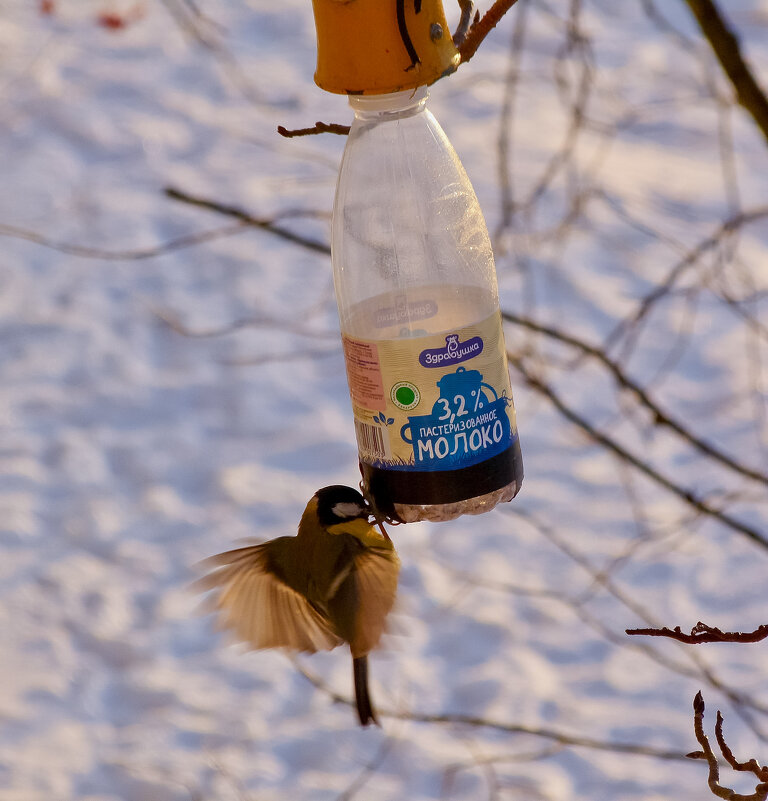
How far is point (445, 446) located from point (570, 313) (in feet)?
8.09

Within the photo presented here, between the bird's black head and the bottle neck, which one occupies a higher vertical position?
the bottle neck

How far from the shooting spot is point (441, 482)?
0.90m

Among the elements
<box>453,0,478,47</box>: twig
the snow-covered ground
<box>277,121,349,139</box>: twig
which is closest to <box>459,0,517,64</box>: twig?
<box>453,0,478,47</box>: twig

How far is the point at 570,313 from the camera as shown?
3.28 metres

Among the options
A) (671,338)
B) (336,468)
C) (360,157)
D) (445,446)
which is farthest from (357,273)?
(671,338)

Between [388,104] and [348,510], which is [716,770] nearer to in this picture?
[348,510]

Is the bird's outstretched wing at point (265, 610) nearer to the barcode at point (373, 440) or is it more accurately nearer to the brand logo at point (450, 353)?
the barcode at point (373, 440)

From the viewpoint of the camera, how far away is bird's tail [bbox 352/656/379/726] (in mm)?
1031

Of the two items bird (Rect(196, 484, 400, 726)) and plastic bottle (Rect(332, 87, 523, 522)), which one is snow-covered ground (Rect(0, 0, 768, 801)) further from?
bird (Rect(196, 484, 400, 726))

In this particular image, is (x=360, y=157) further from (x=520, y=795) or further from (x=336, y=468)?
(x=336, y=468)

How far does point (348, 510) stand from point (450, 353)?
0.52ft

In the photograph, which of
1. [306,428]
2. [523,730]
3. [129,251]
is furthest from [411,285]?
[129,251]

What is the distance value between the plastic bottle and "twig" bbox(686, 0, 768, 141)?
286mm

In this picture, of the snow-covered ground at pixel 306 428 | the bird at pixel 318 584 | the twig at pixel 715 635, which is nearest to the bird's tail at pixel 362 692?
the bird at pixel 318 584
